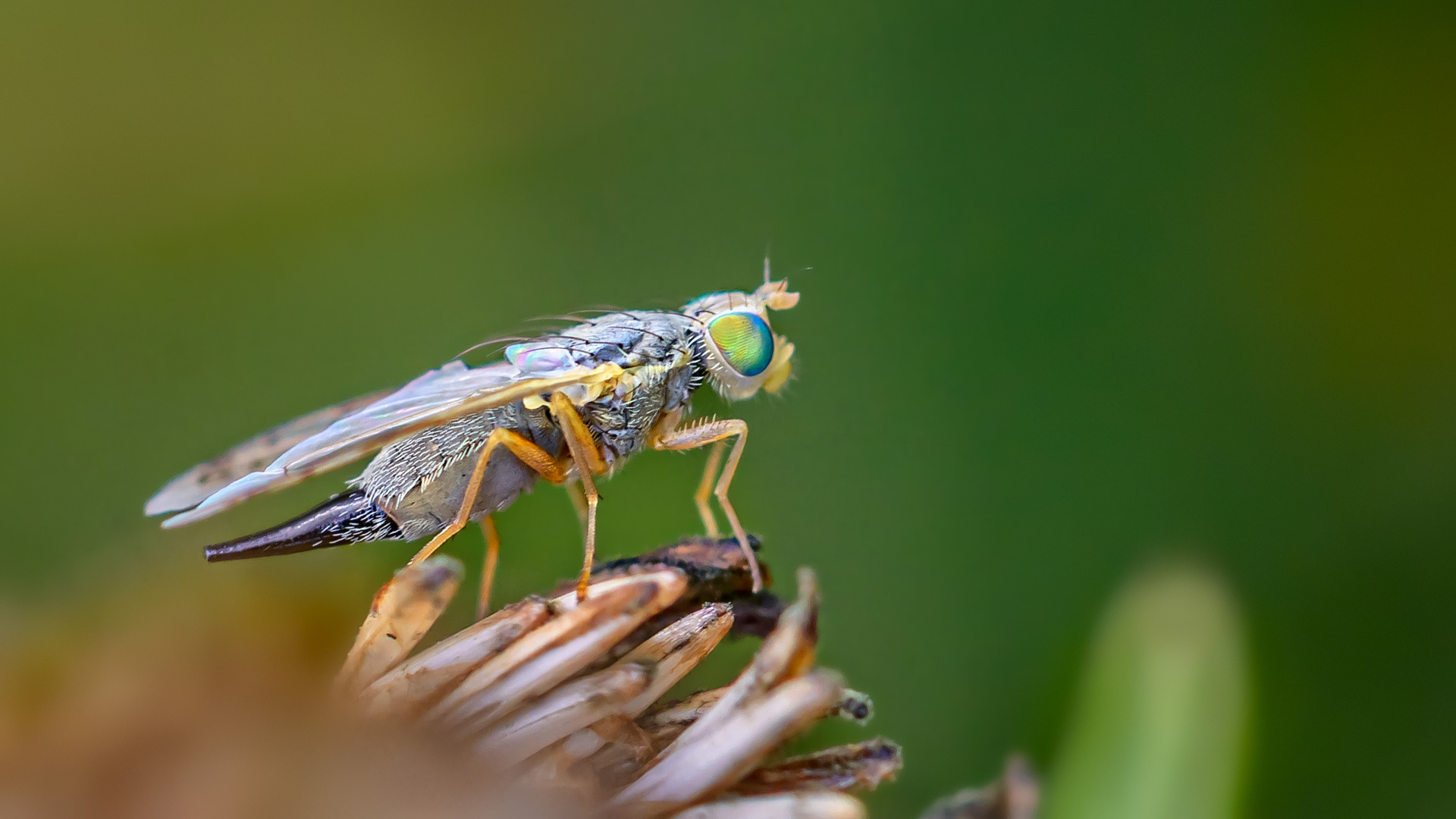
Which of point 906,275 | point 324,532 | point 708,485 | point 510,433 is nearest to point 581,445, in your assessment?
point 510,433

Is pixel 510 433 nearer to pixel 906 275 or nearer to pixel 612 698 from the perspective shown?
pixel 612 698

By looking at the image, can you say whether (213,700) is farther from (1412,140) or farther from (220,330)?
(1412,140)

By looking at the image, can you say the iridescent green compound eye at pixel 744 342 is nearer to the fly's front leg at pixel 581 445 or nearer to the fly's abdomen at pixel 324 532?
the fly's front leg at pixel 581 445

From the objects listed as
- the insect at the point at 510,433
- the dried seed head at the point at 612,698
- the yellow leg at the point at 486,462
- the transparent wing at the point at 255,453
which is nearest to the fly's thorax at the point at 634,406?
the insect at the point at 510,433

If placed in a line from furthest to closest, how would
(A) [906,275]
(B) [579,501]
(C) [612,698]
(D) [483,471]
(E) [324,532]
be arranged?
(A) [906,275]
(B) [579,501]
(D) [483,471]
(E) [324,532]
(C) [612,698]

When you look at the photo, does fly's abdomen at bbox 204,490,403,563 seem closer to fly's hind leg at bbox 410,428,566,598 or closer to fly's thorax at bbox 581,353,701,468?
fly's hind leg at bbox 410,428,566,598

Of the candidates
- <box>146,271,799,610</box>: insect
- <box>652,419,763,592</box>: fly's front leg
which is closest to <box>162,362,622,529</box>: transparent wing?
<box>146,271,799,610</box>: insect

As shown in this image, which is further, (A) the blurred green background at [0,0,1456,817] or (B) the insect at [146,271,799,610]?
(A) the blurred green background at [0,0,1456,817]
